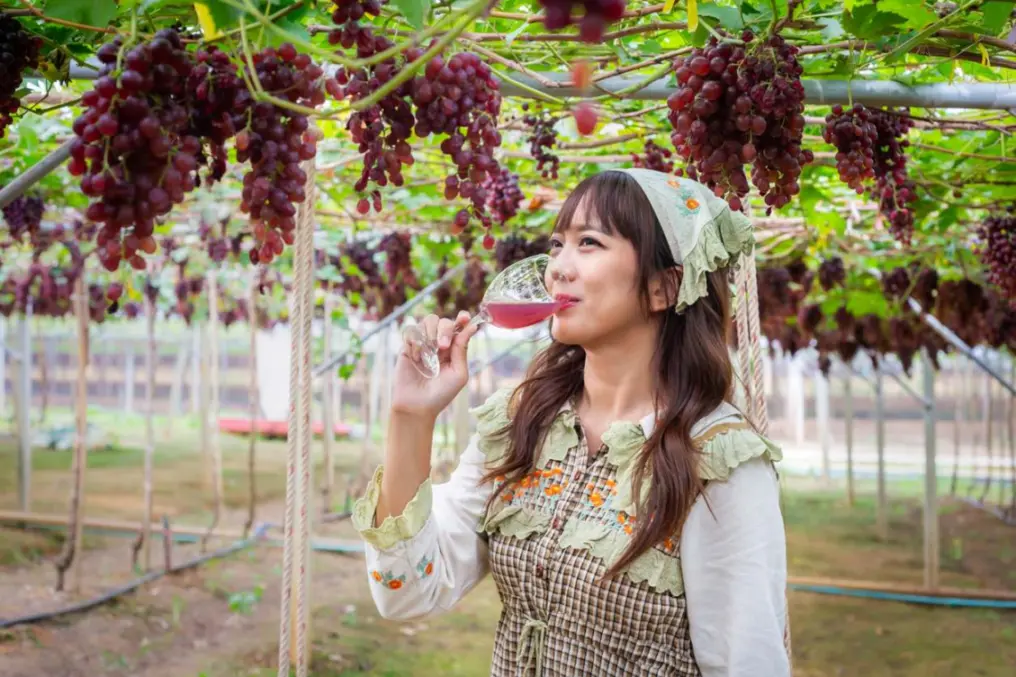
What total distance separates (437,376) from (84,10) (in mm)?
720

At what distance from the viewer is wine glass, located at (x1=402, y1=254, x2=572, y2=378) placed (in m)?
1.45

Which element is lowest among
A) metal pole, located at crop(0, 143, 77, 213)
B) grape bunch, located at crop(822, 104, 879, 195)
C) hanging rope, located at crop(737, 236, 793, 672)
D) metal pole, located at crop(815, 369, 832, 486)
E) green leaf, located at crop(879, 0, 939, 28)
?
metal pole, located at crop(815, 369, 832, 486)

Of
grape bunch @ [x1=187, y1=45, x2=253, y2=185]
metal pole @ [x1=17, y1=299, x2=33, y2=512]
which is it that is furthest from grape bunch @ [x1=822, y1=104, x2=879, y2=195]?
metal pole @ [x1=17, y1=299, x2=33, y2=512]

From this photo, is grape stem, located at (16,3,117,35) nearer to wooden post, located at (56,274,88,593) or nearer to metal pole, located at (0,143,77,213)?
metal pole, located at (0,143,77,213)

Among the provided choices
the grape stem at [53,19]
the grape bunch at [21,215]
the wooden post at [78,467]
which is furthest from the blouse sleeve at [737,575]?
the wooden post at [78,467]

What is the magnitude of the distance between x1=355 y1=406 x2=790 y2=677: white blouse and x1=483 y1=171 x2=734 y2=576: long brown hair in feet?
0.16

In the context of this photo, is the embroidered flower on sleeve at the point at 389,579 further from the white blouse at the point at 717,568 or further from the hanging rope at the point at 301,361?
the hanging rope at the point at 301,361

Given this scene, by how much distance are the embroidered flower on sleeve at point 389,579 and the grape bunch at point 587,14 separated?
1.11 meters

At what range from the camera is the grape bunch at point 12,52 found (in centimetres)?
127

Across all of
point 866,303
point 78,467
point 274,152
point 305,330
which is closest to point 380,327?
point 78,467

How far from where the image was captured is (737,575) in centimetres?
137

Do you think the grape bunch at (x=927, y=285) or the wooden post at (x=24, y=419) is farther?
the wooden post at (x=24, y=419)

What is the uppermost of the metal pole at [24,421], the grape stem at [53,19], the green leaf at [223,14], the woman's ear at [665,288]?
the grape stem at [53,19]

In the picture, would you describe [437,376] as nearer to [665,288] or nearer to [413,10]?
[665,288]
